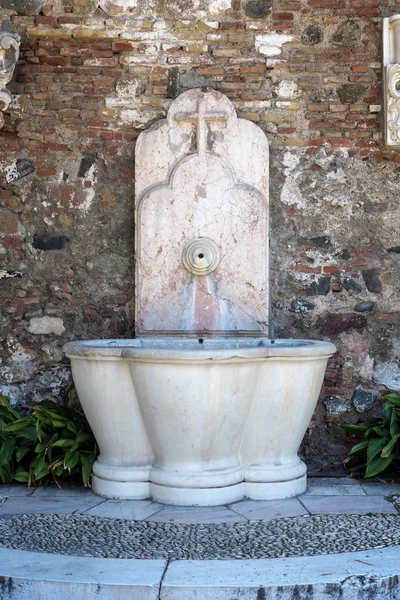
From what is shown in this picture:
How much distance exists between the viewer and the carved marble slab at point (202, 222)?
4.97 meters

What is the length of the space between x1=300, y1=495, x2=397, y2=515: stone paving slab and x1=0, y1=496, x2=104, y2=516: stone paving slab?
1.03 metres

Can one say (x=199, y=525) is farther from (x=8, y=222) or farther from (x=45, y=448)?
(x=8, y=222)

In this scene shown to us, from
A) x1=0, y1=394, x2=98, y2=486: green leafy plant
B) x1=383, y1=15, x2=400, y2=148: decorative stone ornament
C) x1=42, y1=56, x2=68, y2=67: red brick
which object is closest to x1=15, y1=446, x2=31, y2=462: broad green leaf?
x1=0, y1=394, x2=98, y2=486: green leafy plant

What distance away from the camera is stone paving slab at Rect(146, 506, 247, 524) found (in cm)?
371

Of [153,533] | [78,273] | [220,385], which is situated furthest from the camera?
Answer: [78,273]

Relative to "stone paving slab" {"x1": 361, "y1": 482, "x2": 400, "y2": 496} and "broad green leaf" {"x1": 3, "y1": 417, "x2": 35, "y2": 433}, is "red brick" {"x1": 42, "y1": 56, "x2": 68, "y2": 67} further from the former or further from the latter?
"stone paving slab" {"x1": 361, "y1": 482, "x2": 400, "y2": 496}

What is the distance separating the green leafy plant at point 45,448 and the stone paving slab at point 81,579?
4.11ft

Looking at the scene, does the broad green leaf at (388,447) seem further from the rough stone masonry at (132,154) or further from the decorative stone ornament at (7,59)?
the decorative stone ornament at (7,59)

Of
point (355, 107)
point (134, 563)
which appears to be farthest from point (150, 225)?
point (134, 563)

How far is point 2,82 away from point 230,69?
137 centimetres

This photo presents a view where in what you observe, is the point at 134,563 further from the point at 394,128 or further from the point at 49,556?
the point at 394,128

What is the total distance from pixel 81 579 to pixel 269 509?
1256 millimetres

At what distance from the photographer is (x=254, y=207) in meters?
5.02

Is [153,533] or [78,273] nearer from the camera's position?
[153,533]
